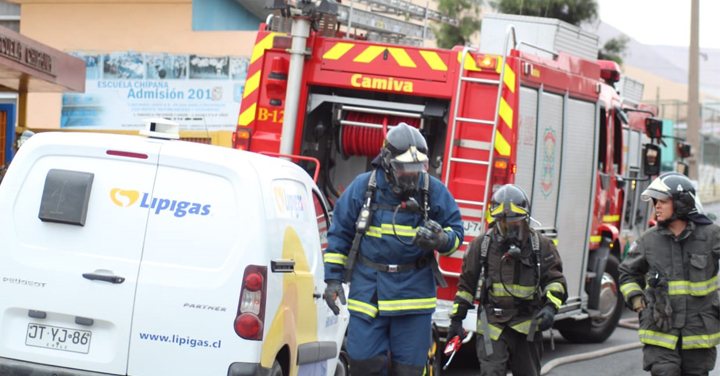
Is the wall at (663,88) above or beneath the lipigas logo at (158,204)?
above

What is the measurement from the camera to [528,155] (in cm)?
920

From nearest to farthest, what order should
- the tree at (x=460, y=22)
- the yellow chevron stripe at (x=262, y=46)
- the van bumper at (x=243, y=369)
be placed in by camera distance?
the van bumper at (x=243, y=369), the yellow chevron stripe at (x=262, y=46), the tree at (x=460, y=22)

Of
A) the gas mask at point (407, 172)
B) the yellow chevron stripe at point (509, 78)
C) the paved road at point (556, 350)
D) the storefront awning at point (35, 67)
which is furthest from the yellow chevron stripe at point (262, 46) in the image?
the storefront awning at point (35, 67)

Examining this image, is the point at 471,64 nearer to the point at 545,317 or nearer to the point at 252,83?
the point at 252,83

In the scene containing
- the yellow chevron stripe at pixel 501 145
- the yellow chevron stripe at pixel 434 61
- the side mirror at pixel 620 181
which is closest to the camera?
the yellow chevron stripe at pixel 501 145

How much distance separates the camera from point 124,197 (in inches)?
217

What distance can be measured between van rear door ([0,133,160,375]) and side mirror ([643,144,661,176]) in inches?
305

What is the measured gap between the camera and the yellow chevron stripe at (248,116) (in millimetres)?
9469

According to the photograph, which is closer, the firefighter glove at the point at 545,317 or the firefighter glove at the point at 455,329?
the firefighter glove at the point at 545,317

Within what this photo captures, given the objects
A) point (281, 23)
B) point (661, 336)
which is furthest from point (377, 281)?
point (281, 23)

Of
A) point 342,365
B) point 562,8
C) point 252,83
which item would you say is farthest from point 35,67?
point 562,8

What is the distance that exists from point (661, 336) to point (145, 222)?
309 centimetres

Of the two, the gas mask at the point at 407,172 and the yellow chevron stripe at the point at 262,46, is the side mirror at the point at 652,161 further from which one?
the gas mask at the point at 407,172

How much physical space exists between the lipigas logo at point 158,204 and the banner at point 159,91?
15586 mm
